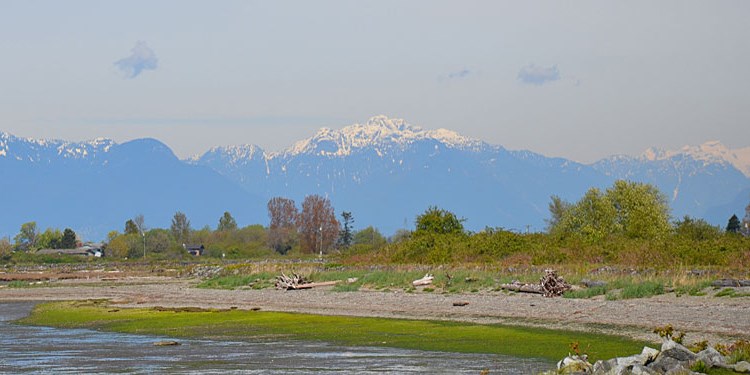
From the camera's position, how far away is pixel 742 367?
17.8 m

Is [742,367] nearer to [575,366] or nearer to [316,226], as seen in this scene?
[575,366]

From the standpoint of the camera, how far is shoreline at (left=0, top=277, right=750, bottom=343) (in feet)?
95.3

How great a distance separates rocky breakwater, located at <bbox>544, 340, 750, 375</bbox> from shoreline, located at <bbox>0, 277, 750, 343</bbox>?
25.2ft

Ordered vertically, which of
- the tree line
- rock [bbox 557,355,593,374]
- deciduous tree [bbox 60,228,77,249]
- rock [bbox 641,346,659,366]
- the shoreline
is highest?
deciduous tree [bbox 60,228,77,249]

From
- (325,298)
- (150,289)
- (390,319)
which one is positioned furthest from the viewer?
(150,289)

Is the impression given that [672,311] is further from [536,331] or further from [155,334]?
[155,334]

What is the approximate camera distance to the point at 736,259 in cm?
4800

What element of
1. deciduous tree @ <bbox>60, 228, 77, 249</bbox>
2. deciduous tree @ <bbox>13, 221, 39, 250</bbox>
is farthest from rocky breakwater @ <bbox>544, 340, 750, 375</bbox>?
deciduous tree @ <bbox>13, 221, 39, 250</bbox>

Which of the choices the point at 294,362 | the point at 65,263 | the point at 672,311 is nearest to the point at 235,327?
the point at 294,362

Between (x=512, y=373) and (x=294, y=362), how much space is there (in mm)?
6057

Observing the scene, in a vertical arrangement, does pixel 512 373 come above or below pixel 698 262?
below

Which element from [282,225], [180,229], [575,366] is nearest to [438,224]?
[575,366]

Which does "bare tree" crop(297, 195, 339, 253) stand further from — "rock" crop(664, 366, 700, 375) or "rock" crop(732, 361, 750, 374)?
"rock" crop(664, 366, 700, 375)

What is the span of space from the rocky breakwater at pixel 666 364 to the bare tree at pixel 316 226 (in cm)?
14076
